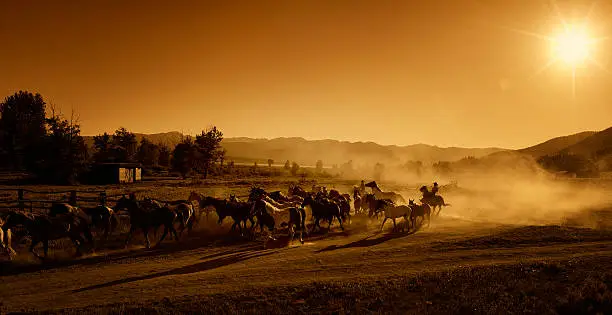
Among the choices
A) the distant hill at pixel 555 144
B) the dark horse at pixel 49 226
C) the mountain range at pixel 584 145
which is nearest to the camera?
the dark horse at pixel 49 226

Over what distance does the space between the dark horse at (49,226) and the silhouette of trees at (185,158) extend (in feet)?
174

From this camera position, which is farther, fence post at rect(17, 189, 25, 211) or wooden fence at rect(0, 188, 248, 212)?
wooden fence at rect(0, 188, 248, 212)

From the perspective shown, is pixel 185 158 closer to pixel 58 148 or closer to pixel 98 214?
pixel 58 148

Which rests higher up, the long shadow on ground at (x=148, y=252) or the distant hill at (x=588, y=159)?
the distant hill at (x=588, y=159)

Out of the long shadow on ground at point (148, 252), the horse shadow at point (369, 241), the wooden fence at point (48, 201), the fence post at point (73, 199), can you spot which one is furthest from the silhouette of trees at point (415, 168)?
the fence post at point (73, 199)

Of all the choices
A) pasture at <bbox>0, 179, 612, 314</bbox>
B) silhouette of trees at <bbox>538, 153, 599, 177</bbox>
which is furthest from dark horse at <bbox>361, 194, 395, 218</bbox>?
silhouette of trees at <bbox>538, 153, 599, 177</bbox>

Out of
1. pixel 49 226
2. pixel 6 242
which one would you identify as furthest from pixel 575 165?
pixel 6 242

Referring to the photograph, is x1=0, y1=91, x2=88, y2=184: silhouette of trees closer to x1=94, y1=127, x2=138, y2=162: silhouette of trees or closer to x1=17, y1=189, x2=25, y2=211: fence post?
x1=94, y1=127, x2=138, y2=162: silhouette of trees

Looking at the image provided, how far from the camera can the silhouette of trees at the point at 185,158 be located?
68.9 m

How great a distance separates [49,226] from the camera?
1510 centimetres

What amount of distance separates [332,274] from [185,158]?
201ft

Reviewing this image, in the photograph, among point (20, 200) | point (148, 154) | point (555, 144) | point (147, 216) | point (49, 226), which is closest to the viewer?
point (49, 226)

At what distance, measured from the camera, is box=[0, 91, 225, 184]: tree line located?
162 feet

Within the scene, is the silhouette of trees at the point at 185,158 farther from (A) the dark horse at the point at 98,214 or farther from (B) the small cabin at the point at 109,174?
(A) the dark horse at the point at 98,214
